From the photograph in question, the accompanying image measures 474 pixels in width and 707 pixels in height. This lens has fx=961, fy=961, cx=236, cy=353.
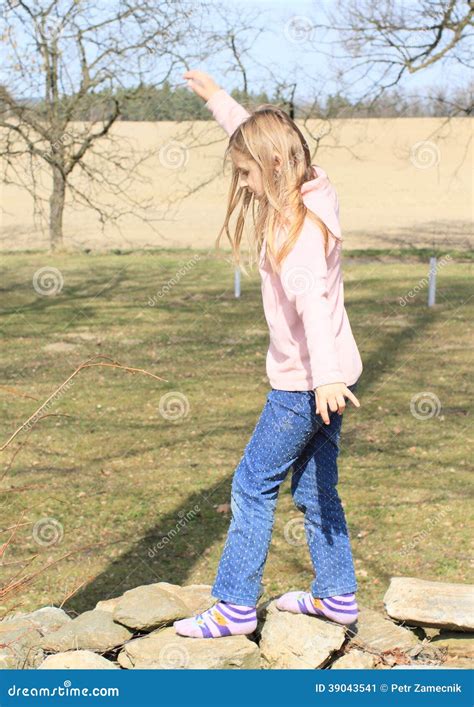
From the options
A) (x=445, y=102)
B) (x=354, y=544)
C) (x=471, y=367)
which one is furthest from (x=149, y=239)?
(x=354, y=544)

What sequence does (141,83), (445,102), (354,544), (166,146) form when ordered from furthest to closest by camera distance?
(166,146)
(141,83)
(445,102)
(354,544)

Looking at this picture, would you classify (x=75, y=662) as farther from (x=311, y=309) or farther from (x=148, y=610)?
(x=311, y=309)

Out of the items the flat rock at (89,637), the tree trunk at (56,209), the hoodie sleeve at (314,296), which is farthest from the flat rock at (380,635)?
the tree trunk at (56,209)

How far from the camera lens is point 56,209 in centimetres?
1855

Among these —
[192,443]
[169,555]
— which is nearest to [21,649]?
[169,555]

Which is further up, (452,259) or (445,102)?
(445,102)

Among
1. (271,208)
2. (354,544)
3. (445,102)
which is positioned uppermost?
(445,102)

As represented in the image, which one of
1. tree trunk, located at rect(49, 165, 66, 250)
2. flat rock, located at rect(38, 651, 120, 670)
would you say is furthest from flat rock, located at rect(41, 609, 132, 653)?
tree trunk, located at rect(49, 165, 66, 250)

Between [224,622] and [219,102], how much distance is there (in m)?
1.82

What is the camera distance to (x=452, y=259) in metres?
17.2

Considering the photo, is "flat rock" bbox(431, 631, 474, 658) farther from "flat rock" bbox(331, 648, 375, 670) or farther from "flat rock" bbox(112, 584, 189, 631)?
"flat rock" bbox(112, 584, 189, 631)

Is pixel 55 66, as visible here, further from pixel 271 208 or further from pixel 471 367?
pixel 271 208

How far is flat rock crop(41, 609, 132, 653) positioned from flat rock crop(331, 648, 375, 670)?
0.75 meters

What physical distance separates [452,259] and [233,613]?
1474cm
